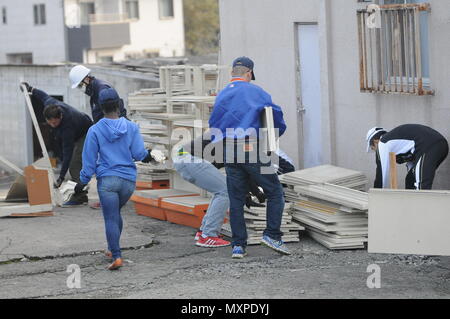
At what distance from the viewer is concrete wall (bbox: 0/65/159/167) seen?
2062 centimetres

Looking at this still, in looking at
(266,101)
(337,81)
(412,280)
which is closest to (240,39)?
(337,81)

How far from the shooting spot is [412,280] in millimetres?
8070

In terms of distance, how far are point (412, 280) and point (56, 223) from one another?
5.08 m

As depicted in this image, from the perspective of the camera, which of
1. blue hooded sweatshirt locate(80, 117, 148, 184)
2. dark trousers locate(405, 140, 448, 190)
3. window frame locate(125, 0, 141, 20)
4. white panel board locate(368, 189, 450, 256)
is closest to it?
white panel board locate(368, 189, 450, 256)

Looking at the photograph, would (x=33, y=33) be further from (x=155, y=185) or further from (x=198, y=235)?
(x=198, y=235)

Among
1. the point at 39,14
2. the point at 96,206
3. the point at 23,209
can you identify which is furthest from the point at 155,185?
the point at 39,14

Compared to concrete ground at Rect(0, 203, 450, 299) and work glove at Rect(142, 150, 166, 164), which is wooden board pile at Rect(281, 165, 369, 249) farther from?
work glove at Rect(142, 150, 166, 164)

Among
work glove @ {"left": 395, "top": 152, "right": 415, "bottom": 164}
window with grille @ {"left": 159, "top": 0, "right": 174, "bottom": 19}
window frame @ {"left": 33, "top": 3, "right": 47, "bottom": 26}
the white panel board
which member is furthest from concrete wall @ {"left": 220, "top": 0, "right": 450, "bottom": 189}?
window with grille @ {"left": 159, "top": 0, "right": 174, "bottom": 19}

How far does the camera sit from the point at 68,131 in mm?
12852

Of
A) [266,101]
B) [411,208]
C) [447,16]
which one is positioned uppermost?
[447,16]

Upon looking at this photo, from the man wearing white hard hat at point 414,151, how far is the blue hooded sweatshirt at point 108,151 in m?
2.63

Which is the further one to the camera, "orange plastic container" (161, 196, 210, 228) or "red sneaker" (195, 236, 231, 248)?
"orange plastic container" (161, 196, 210, 228)

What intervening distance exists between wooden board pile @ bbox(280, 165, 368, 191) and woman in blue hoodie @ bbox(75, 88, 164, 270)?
2.21 meters

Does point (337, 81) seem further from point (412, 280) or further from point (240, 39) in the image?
point (412, 280)
